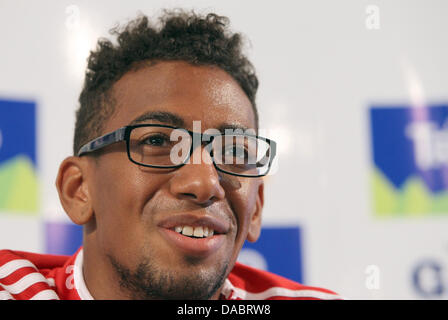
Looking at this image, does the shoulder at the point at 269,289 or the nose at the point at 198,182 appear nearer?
the nose at the point at 198,182

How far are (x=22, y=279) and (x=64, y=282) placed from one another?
90 mm

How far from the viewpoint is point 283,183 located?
1.64 m

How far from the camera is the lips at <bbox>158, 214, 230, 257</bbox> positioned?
946 mm

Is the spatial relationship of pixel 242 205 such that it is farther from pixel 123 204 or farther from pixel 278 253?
pixel 278 253

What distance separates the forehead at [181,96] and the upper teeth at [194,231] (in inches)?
7.9

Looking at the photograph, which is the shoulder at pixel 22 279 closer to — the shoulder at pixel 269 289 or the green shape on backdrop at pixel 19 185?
the green shape on backdrop at pixel 19 185

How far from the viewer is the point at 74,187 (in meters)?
1.12

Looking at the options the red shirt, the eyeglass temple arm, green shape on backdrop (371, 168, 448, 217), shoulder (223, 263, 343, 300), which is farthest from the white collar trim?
green shape on backdrop (371, 168, 448, 217)

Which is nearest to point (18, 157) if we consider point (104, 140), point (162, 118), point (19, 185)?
point (19, 185)

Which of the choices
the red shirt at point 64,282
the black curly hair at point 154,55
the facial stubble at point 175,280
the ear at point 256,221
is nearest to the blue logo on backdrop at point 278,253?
the red shirt at point 64,282

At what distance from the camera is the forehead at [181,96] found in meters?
1.03

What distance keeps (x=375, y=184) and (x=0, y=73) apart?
123 cm

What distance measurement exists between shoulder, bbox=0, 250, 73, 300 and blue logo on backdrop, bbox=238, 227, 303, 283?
26.5 inches

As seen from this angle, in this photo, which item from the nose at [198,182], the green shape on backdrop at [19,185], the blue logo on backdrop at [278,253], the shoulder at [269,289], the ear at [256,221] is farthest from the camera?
the blue logo on backdrop at [278,253]
